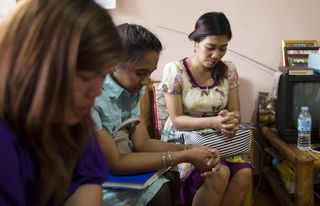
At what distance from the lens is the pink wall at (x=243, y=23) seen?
7.15ft

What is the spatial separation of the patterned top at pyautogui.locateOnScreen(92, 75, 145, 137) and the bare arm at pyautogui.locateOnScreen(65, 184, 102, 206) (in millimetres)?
250

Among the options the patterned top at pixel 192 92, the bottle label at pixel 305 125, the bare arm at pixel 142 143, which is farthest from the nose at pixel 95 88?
the bottle label at pixel 305 125

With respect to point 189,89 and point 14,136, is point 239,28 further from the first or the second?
point 14,136

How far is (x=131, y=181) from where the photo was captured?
3.65 ft

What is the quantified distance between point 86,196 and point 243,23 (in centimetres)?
165

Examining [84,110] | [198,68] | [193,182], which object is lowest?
[193,182]

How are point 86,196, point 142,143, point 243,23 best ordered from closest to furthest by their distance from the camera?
point 86,196
point 142,143
point 243,23

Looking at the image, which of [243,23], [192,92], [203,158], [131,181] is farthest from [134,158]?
[243,23]

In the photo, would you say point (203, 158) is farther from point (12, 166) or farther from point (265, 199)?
point (265, 199)

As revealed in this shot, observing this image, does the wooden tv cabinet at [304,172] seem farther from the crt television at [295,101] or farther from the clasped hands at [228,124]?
the clasped hands at [228,124]

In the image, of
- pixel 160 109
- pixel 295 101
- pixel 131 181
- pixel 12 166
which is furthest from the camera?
pixel 160 109

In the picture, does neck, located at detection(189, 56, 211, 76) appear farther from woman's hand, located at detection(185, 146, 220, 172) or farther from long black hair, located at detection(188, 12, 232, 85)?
woman's hand, located at detection(185, 146, 220, 172)

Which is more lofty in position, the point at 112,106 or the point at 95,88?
the point at 95,88

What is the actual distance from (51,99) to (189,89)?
4.15 ft
